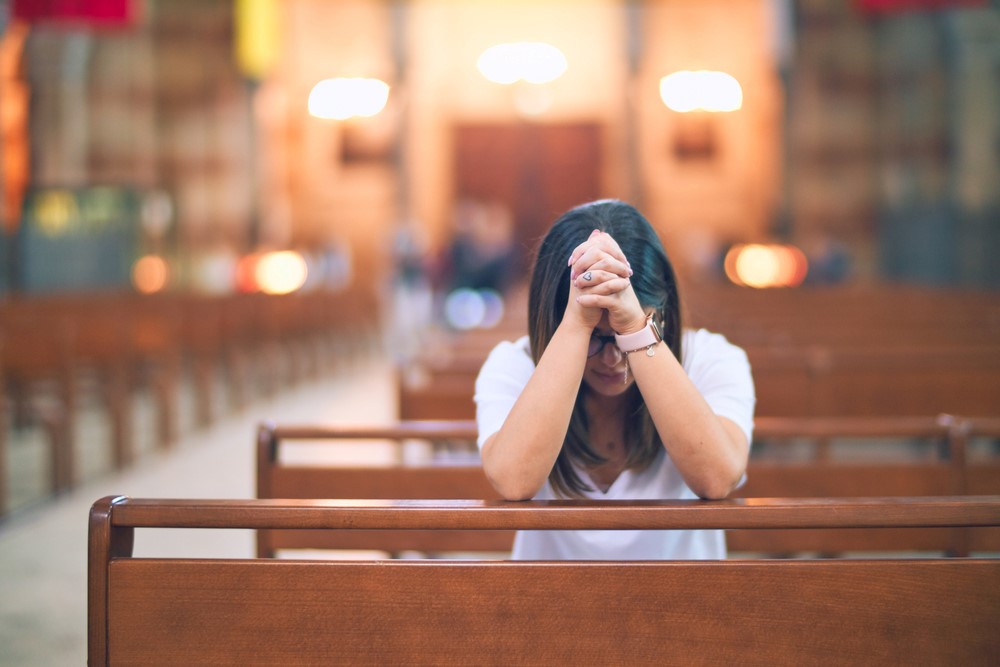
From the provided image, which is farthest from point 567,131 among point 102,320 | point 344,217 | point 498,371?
point 498,371

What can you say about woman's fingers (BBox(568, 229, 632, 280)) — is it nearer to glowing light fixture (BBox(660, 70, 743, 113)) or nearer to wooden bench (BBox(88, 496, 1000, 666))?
wooden bench (BBox(88, 496, 1000, 666))

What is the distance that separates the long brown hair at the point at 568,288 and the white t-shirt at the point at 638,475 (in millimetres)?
71

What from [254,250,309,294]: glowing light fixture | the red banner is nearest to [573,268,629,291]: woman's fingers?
the red banner

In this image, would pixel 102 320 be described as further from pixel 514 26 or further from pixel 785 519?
pixel 514 26

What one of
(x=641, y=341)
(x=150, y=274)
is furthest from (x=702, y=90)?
(x=641, y=341)

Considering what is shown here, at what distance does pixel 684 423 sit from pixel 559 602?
1.31 ft

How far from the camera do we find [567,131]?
22516 millimetres

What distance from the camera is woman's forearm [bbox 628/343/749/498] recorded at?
1665mm

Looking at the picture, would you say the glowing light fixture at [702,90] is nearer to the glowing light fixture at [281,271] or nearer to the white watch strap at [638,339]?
the glowing light fixture at [281,271]

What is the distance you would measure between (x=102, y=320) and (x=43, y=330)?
0.99 m

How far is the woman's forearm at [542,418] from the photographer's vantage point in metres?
1.67

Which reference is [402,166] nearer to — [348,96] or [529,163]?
[348,96]

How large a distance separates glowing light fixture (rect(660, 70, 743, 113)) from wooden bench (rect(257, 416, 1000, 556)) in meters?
16.6

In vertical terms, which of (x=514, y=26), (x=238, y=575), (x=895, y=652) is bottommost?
(x=895, y=652)
